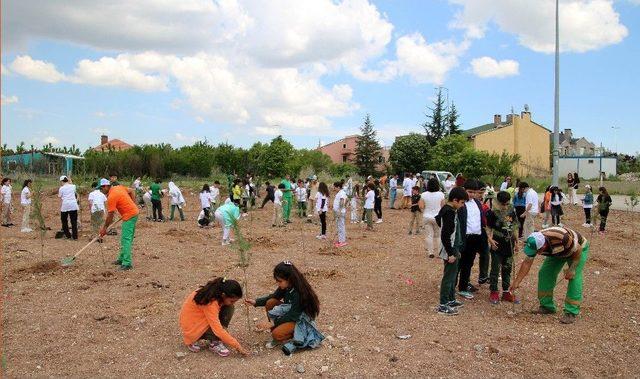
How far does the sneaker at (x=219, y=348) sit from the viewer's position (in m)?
5.07

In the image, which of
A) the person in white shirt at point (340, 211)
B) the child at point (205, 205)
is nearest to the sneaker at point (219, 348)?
the person in white shirt at point (340, 211)

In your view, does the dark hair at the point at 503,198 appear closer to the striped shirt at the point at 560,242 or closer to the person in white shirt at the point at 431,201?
the striped shirt at the point at 560,242

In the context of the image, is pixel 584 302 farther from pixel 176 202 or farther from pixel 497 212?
pixel 176 202

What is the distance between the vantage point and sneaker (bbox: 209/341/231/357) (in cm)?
507

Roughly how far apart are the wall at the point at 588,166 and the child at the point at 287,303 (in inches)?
2005

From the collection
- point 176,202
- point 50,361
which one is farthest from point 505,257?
point 176,202

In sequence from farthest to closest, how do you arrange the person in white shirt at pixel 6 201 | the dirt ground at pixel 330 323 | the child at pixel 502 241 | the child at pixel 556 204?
the person in white shirt at pixel 6 201 → the child at pixel 556 204 → the child at pixel 502 241 → the dirt ground at pixel 330 323

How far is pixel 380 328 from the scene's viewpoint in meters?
5.97

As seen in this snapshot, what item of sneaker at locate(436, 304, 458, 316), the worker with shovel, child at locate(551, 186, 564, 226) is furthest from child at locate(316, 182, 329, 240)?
child at locate(551, 186, 564, 226)

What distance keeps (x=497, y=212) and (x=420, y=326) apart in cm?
202

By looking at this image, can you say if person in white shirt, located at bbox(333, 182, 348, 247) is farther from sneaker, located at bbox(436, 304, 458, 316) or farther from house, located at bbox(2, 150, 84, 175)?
house, located at bbox(2, 150, 84, 175)

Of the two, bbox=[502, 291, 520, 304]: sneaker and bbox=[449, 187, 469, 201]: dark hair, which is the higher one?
bbox=[449, 187, 469, 201]: dark hair

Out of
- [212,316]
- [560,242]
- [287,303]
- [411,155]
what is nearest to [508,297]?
[560,242]

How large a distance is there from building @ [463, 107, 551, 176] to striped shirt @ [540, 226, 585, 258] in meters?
42.3
